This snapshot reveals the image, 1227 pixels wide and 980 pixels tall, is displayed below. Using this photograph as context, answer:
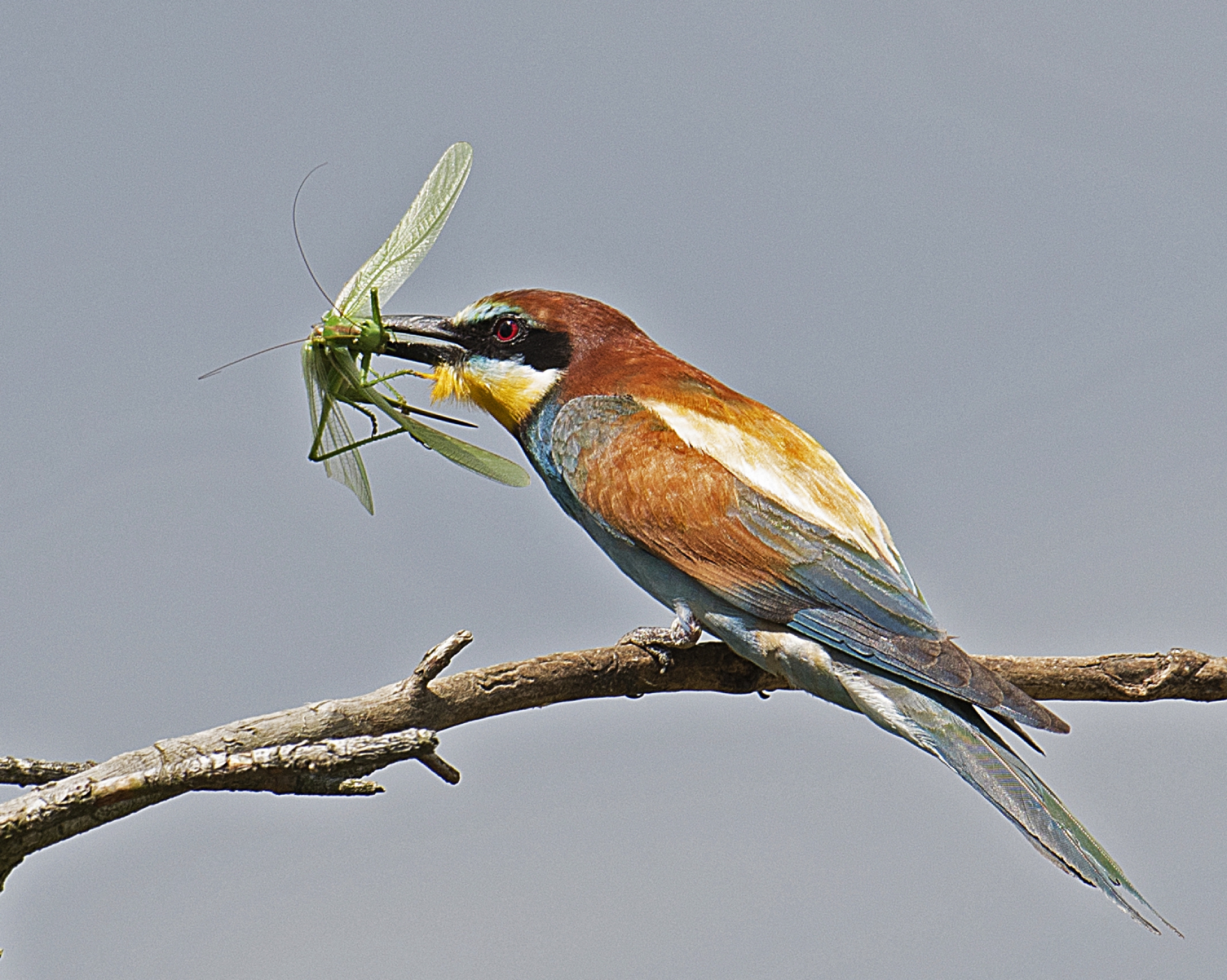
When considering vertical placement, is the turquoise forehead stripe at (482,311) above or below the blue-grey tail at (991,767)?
above

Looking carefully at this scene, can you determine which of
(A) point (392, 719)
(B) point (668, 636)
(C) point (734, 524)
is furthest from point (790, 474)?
(A) point (392, 719)

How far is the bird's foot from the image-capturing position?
2.39 metres

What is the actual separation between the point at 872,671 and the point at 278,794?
958mm

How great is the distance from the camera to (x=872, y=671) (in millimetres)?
2229

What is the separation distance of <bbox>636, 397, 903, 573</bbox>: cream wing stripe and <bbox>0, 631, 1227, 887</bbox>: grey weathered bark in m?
0.31

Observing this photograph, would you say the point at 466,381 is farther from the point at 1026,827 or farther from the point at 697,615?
the point at 1026,827

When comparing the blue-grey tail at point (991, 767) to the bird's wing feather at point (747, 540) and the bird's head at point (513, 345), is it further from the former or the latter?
the bird's head at point (513, 345)

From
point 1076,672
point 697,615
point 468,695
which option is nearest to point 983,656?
point 1076,672

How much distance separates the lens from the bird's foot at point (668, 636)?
2.39m

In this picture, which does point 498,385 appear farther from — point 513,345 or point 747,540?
point 747,540

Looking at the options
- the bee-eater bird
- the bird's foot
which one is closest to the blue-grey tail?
the bee-eater bird

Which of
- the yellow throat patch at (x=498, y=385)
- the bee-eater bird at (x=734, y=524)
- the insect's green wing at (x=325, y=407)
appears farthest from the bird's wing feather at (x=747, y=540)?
the insect's green wing at (x=325, y=407)

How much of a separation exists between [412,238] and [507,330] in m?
0.25

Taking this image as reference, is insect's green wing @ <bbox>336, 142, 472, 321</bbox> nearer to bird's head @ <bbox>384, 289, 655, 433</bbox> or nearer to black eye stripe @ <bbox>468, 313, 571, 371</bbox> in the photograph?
bird's head @ <bbox>384, 289, 655, 433</bbox>
